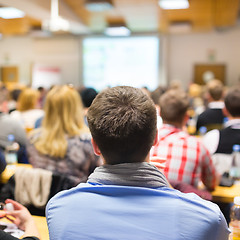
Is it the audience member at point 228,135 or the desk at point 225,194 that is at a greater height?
the audience member at point 228,135

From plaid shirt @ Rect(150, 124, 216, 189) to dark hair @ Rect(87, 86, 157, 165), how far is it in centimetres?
115

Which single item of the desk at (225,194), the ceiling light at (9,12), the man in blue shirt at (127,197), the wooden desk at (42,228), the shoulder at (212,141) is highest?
the ceiling light at (9,12)

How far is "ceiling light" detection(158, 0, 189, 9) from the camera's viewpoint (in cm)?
676

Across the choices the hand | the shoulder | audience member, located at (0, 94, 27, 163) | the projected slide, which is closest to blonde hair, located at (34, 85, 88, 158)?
the hand

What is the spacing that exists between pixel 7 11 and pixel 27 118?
10.8 feet

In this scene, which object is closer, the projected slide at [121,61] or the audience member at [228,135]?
the audience member at [228,135]

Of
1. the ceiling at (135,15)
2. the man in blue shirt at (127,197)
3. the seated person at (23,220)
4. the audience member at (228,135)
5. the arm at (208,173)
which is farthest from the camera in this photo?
the ceiling at (135,15)

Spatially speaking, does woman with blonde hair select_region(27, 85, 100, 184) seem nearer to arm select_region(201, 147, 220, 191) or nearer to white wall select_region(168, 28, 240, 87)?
arm select_region(201, 147, 220, 191)

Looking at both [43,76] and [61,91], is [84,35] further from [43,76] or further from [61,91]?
[61,91]

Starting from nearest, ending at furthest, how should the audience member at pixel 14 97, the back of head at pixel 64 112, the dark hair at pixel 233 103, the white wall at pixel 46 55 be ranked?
the back of head at pixel 64 112, the dark hair at pixel 233 103, the audience member at pixel 14 97, the white wall at pixel 46 55

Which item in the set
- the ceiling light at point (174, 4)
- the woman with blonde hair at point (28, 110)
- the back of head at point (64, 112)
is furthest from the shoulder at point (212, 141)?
the ceiling light at point (174, 4)

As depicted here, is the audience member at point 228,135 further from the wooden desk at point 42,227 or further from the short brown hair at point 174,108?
the wooden desk at point 42,227

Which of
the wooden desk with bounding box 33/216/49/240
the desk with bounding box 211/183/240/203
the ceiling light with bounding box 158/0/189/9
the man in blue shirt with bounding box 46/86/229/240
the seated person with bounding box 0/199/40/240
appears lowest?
the desk with bounding box 211/183/240/203

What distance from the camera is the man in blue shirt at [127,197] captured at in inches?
35.8
